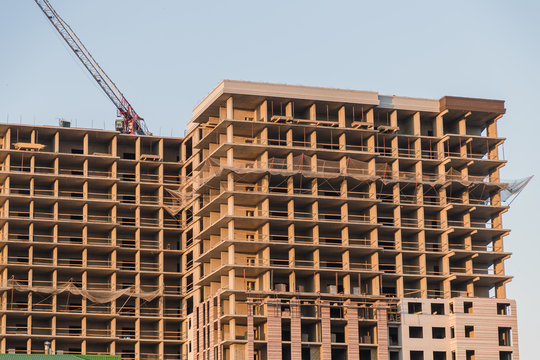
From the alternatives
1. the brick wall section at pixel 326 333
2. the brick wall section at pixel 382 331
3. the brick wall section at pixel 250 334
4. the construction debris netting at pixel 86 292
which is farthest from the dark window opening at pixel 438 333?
the construction debris netting at pixel 86 292

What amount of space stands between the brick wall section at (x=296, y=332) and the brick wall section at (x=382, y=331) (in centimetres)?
1037

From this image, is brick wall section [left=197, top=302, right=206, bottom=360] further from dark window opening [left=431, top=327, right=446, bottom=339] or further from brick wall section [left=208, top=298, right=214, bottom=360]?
dark window opening [left=431, top=327, right=446, bottom=339]

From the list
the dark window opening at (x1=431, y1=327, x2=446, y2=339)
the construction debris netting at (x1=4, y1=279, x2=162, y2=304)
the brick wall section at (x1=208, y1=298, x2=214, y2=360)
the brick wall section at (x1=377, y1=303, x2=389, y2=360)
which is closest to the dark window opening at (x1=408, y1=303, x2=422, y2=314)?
the dark window opening at (x1=431, y1=327, x2=446, y2=339)

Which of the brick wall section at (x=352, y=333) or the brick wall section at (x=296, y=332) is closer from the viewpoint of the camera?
A: the brick wall section at (x=296, y=332)

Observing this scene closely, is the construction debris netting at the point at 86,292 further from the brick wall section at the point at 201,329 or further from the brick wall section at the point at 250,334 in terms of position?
the brick wall section at the point at 250,334

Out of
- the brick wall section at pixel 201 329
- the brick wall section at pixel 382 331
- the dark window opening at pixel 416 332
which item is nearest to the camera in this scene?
the brick wall section at pixel 382 331

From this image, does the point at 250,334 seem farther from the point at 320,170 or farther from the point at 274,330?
the point at 320,170

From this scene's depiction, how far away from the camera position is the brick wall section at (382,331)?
168250 millimetres

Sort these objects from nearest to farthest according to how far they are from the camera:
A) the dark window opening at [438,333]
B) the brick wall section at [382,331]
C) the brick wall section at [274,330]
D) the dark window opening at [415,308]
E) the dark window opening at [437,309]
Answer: the brick wall section at [274,330] → the brick wall section at [382,331] → the dark window opening at [438,333] → the dark window opening at [415,308] → the dark window opening at [437,309]

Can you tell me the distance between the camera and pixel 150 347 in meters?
190

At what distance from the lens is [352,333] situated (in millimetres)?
168000

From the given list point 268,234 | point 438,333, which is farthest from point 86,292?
point 438,333

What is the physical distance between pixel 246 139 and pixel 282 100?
683 centimetres

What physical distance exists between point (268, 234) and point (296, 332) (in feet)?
42.1
